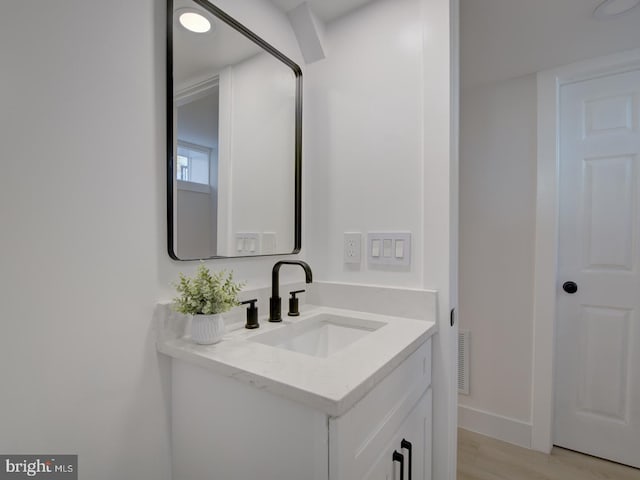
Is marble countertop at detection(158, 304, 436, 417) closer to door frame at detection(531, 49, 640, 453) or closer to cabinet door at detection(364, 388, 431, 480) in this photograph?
cabinet door at detection(364, 388, 431, 480)

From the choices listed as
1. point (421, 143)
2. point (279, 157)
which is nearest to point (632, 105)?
point (421, 143)

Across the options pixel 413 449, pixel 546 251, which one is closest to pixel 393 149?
pixel 413 449

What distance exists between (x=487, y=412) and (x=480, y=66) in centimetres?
203

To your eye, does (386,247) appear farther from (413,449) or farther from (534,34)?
A: (534,34)

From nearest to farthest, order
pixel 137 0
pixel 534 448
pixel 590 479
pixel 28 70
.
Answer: pixel 28 70 < pixel 137 0 < pixel 590 479 < pixel 534 448

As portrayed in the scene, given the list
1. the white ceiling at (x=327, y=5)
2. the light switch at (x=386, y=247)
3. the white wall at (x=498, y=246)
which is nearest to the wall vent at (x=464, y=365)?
the white wall at (x=498, y=246)

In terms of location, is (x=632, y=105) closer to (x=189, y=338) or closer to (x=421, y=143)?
(x=421, y=143)

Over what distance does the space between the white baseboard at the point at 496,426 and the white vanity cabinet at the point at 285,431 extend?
1.18 metres

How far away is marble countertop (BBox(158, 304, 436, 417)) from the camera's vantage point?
2.07 ft

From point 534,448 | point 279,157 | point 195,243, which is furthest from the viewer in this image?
point 534,448

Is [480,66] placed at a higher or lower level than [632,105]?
higher

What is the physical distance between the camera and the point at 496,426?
191 cm

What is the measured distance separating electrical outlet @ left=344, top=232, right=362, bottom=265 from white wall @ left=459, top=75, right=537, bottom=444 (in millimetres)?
1051

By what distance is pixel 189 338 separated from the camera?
93cm
